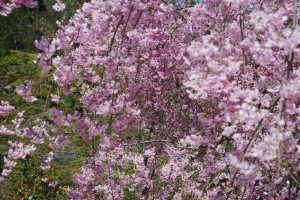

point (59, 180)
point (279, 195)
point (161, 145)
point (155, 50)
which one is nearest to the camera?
point (279, 195)

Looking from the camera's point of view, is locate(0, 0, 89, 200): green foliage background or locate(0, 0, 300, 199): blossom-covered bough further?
locate(0, 0, 89, 200): green foliage background

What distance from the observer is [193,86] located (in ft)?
5.94

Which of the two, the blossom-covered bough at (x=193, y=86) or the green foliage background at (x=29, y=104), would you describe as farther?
the green foliage background at (x=29, y=104)

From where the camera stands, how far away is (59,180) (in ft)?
20.0

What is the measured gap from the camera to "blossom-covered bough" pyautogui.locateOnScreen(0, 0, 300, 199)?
5.80ft

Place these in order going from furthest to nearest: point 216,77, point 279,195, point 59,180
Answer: point 59,180 → point 279,195 → point 216,77

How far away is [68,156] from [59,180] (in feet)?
3.61

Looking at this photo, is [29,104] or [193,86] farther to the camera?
[29,104]

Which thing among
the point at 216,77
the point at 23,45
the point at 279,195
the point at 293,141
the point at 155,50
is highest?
the point at 23,45

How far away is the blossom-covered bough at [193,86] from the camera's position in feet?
5.80

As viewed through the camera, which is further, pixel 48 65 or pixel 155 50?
pixel 155 50

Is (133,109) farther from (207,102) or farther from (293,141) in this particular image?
(293,141)

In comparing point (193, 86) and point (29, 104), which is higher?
point (29, 104)

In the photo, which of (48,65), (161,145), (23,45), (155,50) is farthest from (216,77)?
(23,45)
